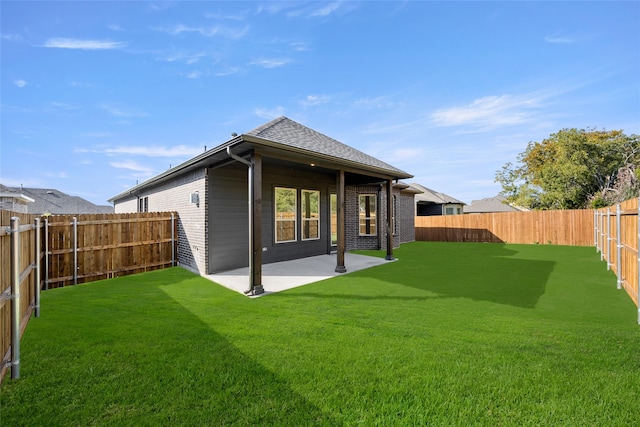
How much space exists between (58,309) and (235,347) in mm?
3755

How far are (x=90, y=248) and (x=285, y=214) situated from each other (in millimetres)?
5359

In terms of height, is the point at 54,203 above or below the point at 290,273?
above

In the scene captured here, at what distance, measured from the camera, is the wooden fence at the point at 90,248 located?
4.46 meters

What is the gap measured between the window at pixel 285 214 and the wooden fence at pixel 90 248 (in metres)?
3.26

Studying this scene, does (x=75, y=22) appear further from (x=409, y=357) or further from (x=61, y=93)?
(x=409, y=357)

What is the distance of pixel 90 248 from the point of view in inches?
283

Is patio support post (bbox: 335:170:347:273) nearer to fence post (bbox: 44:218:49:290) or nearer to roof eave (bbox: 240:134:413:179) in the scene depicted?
roof eave (bbox: 240:134:413:179)

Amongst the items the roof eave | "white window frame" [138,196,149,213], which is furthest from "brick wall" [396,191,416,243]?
"white window frame" [138,196,149,213]

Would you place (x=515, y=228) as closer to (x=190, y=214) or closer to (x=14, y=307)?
(x=190, y=214)

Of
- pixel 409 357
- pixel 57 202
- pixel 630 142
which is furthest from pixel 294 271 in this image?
pixel 57 202

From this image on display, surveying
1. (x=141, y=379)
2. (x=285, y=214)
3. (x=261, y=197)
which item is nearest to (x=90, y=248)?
(x=261, y=197)

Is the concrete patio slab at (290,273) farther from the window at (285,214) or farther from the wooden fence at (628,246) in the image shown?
the wooden fence at (628,246)

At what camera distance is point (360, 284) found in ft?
20.8

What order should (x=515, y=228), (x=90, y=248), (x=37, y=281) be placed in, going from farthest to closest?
1. (x=515, y=228)
2. (x=90, y=248)
3. (x=37, y=281)
